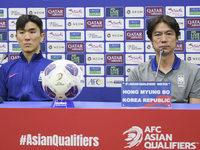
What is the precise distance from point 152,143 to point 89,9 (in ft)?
6.83

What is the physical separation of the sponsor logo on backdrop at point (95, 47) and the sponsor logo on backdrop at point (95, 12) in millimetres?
337

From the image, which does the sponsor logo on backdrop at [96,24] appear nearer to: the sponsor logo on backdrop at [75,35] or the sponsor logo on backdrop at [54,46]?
the sponsor logo on backdrop at [75,35]

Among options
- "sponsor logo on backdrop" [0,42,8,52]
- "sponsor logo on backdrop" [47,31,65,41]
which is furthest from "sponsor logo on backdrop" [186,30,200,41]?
"sponsor logo on backdrop" [0,42,8,52]

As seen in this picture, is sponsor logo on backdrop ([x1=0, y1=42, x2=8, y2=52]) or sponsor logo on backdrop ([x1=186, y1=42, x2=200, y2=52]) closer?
Answer: sponsor logo on backdrop ([x1=186, y1=42, x2=200, y2=52])

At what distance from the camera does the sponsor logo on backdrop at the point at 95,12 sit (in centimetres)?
253

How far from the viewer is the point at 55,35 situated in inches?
102

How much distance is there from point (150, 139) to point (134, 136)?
62 mm

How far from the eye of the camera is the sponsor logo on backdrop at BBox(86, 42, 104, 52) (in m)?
2.55

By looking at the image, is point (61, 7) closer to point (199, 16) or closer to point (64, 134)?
point (199, 16)

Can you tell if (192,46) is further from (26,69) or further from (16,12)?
(16,12)

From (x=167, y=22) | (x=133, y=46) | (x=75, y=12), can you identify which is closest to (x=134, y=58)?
(x=133, y=46)

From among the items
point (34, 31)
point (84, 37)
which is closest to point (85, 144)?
point (34, 31)

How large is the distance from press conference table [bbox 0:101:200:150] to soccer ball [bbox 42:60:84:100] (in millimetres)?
81

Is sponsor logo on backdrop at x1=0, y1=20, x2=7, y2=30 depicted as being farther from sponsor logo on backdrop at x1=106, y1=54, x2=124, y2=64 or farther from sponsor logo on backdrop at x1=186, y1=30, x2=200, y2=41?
sponsor logo on backdrop at x1=186, y1=30, x2=200, y2=41
